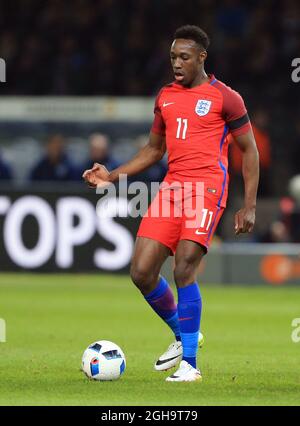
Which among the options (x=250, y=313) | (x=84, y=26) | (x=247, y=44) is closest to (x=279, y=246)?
(x=250, y=313)

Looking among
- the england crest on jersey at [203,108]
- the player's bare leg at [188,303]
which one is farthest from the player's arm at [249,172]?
the player's bare leg at [188,303]

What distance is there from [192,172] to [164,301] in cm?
97

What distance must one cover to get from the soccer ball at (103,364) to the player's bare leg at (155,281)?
488 mm

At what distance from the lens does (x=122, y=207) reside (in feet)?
54.2

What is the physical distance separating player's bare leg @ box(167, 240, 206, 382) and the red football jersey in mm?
444

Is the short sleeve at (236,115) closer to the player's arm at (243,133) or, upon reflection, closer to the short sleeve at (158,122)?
the player's arm at (243,133)

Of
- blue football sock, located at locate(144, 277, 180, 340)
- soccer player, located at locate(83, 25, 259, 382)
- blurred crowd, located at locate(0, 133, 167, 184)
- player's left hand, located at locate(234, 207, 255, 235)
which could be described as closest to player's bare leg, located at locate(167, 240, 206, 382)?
soccer player, located at locate(83, 25, 259, 382)

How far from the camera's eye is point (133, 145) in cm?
1838

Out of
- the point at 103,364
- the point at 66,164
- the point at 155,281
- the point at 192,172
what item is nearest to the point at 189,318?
the point at 155,281

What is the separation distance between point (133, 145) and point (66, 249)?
2413 mm

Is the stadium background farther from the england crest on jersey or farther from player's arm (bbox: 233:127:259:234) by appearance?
the england crest on jersey

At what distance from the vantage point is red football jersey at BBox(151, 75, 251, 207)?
8.42 metres

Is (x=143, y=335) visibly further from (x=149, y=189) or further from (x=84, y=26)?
(x=84, y=26)

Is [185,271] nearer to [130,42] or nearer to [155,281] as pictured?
[155,281]
